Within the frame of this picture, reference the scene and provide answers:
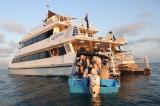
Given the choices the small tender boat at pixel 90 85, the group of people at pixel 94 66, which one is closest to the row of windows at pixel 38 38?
the group of people at pixel 94 66

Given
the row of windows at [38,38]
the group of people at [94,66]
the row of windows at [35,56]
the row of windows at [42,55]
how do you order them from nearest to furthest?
1. the group of people at [94,66]
2. the row of windows at [42,55]
3. the row of windows at [35,56]
4. the row of windows at [38,38]

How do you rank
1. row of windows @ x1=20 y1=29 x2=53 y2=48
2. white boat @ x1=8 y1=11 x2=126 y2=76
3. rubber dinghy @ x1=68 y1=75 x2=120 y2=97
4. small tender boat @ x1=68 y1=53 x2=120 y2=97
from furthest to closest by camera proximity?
1. row of windows @ x1=20 y1=29 x2=53 y2=48
2. white boat @ x1=8 y1=11 x2=126 y2=76
3. rubber dinghy @ x1=68 y1=75 x2=120 y2=97
4. small tender boat @ x1=68 y1=53 x2=120 y2=97

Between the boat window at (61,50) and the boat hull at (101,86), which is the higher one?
the boat window at (61,50)

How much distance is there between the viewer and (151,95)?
13.2 meters

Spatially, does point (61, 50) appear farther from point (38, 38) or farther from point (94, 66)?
point (94, 66)

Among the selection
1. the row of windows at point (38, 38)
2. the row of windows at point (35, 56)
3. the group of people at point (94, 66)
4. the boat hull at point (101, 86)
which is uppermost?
the row of windows at point (38, 38)

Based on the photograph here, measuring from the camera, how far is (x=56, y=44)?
23.0m

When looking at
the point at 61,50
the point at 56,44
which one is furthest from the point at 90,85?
the point at 56,44

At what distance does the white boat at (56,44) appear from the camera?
21281 millimetres

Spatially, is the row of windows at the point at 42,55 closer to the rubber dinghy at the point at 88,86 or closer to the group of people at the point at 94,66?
the group of people at the point at 94,66

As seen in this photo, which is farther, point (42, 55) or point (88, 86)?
point (42, 55)

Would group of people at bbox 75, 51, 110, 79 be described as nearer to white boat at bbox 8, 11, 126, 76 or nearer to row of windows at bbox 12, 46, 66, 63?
white boat at bbox 8, 11, 126, 76

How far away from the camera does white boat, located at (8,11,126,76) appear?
21281 mm

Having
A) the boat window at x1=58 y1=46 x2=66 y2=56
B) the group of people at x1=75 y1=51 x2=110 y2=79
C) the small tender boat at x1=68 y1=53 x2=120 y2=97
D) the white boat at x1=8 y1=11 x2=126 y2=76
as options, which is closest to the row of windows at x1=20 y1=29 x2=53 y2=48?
the white boat at x1=8 y1=11 x2=126 y2=76
